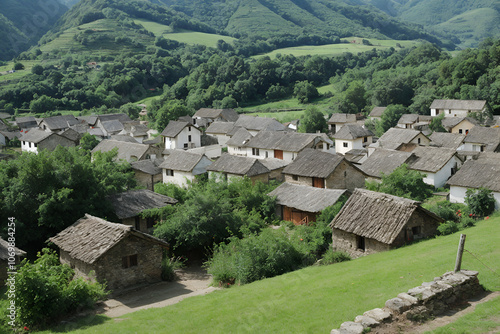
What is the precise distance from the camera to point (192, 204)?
27.5 m

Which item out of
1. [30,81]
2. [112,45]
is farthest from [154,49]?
[30,81]

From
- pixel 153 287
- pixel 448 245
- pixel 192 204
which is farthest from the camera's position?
pixel 192 204

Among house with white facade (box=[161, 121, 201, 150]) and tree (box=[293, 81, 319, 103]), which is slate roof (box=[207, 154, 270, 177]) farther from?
tree (box=[293, 81, 319, 103])

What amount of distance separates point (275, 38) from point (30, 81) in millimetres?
102944

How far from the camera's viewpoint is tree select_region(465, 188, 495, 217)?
29.1 m

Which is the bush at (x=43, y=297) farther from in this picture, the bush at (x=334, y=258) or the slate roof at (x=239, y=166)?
the slate roof at (x=239, y=166)

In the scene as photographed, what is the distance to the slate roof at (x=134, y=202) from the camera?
92.2 feet

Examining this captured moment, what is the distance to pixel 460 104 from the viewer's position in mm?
74375

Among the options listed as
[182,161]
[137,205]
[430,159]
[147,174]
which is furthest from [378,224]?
[147,174]

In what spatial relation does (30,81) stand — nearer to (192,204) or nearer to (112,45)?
(112,45)

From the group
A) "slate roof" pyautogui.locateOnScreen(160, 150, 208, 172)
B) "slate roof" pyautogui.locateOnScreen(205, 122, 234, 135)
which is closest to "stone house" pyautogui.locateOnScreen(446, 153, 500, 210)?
"slate roof" pyautogui.locateOnScreen(160, 150, 208, 172)

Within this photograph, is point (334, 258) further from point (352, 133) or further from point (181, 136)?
point (181, 136)

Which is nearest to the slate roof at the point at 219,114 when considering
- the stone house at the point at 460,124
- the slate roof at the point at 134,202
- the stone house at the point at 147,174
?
the stone house at the point at 460,124

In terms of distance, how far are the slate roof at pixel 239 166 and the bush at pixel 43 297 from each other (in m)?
21.2
